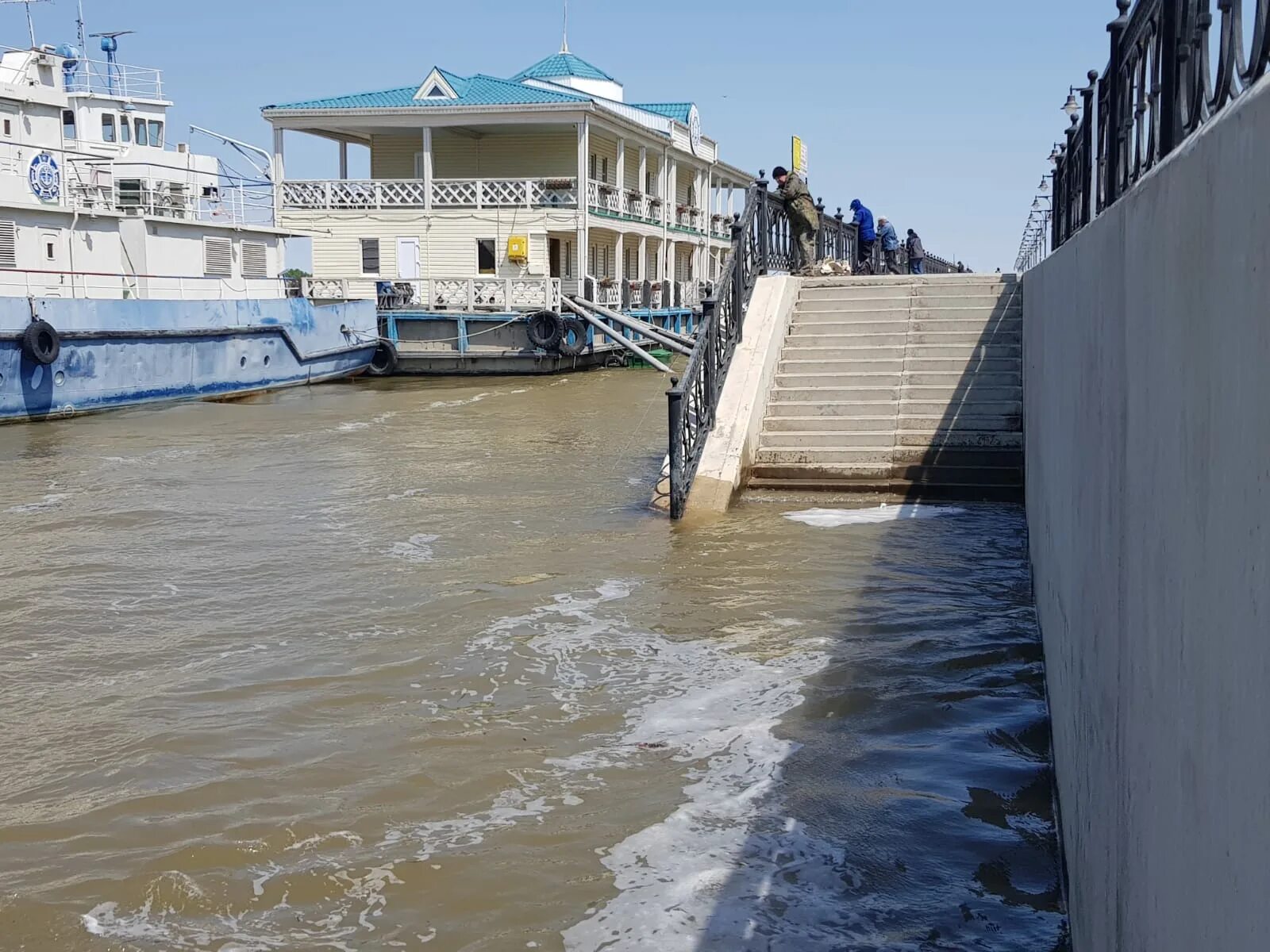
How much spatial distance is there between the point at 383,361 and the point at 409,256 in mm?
4311

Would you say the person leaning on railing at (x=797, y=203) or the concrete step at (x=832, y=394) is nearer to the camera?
the concrete step at (x=832, y=394)

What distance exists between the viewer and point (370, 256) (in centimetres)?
3462

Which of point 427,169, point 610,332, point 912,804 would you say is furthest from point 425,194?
point 912,804

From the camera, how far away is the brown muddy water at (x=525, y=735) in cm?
428

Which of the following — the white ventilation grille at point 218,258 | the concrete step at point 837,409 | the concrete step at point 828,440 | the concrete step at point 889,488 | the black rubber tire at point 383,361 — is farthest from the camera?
the black rubber tire at point 383,361

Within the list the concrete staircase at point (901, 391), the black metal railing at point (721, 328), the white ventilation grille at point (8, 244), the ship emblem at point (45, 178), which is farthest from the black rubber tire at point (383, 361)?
the concrete staircase at point (901, 391)

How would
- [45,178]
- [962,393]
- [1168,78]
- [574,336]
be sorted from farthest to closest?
[574,336] < [45,178] < [962,393] < [1168,78]

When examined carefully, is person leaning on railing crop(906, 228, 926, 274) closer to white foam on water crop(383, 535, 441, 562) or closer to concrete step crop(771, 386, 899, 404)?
concrete step crop(771, 386, 899, 404)

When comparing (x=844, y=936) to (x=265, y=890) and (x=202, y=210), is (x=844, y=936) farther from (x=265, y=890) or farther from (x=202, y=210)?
(x=202, y=210)

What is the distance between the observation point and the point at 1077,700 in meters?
3.89

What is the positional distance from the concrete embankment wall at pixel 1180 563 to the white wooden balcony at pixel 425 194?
99.1 ft

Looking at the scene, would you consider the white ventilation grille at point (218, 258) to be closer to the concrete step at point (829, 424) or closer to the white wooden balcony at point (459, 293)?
the white wooden balcony at point (459, 293)

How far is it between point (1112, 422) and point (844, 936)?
6.27 ft

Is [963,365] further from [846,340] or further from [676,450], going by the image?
[676,450]
